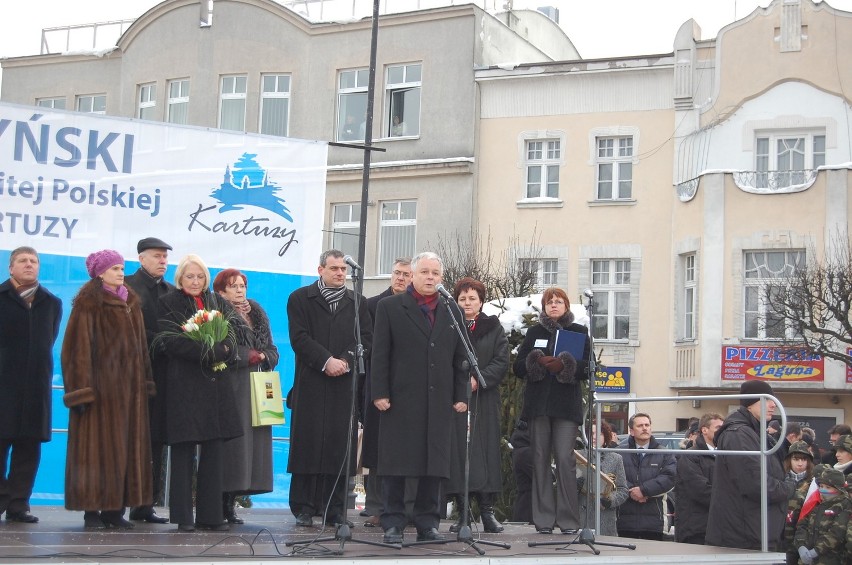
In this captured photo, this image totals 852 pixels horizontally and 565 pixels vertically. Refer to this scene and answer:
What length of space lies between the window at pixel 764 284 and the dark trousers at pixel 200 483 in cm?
2193

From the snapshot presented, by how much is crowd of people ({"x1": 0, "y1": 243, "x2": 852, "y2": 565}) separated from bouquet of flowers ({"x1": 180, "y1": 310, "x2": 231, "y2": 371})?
0.01 meters

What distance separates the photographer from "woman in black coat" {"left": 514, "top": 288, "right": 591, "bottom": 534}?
960 cm

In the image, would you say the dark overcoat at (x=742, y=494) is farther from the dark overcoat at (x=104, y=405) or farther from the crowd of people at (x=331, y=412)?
the dark overcoat at (x=104, y=405)

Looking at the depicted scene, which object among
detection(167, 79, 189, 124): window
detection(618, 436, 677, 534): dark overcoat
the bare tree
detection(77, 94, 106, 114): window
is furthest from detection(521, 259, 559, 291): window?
detection(618, 436, 677, 534): dark overcoat

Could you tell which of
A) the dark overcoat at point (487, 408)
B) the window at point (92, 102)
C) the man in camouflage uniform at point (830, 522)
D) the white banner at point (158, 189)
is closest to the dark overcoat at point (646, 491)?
the man in camouflage uniform at point (830, 522)

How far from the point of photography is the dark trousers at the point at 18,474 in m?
9.23

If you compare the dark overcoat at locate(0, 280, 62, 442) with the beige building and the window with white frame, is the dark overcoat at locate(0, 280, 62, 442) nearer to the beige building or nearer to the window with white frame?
the beige building

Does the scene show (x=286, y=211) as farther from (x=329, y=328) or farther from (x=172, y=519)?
(x=172, y=519)

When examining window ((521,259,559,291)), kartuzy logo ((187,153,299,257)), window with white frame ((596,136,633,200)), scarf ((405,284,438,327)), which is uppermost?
window with white frame ((596,136,633,200))

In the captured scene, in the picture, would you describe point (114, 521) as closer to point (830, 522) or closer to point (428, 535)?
point (428, 535)

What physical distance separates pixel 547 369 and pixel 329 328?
1678 millimetres

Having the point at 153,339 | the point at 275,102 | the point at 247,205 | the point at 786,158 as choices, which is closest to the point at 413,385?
the point at 153,339

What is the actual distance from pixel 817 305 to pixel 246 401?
20.7 metres

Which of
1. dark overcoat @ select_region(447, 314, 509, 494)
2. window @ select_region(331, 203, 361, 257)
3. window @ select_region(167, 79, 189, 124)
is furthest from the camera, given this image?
window @ select_region(167, 79, 189, 124)
